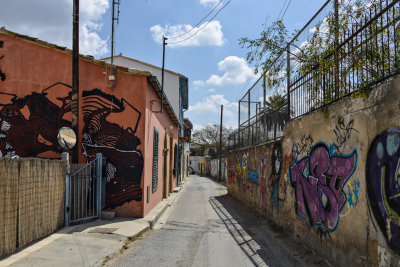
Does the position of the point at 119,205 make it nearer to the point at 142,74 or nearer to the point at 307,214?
the point at 142,74

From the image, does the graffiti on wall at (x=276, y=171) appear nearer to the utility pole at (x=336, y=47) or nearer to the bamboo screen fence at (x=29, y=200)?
the utility pole at (x=336, y=47)

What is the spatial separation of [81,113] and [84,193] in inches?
91.0

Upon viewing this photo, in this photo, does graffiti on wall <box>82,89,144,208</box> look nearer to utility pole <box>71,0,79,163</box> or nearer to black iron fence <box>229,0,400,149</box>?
utility pole <box>71,0,79,163</box>

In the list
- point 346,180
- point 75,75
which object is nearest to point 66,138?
point 75,75

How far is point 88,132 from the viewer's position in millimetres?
9148

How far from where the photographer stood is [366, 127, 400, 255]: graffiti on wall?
3703mm

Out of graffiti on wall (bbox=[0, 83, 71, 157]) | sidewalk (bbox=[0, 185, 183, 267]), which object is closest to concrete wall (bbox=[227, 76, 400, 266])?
sidewalk (bbox=[0, 185, 183, 267])

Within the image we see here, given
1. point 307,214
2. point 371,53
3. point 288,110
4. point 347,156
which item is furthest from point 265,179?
point 371,53

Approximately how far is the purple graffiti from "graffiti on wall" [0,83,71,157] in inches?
251

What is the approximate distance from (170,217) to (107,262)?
5394 millimetres

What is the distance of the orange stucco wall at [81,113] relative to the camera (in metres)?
9.02

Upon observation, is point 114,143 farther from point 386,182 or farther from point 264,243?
point 386,182

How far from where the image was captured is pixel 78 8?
833cm

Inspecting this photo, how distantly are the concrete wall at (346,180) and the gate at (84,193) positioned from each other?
4749 millimetres
